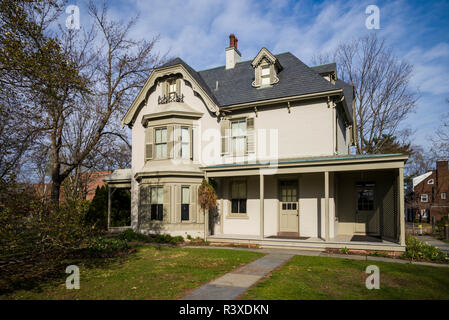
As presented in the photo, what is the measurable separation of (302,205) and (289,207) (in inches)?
27.0

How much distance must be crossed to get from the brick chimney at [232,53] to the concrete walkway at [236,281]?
43.7 feet

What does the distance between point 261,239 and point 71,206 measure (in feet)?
26.3

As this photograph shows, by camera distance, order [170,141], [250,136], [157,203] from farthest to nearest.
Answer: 1. [170,141]
2. [157,203]
3. [250,136]

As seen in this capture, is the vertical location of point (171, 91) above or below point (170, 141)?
above

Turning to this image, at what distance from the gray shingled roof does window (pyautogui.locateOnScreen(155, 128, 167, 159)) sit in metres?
3.27

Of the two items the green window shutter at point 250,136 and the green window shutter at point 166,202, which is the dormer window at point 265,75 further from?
the green window shutter at point 166,202

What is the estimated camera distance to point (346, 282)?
7984 mm

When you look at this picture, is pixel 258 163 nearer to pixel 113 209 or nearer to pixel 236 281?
pixel 236 281

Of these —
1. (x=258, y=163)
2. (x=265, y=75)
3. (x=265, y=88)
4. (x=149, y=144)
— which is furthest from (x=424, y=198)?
(x=149, y=144)

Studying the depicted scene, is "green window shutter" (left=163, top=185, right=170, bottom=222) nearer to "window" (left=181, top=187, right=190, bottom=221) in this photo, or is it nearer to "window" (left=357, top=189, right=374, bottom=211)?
"window" (left=181, top=187, right=190, bottom=221)

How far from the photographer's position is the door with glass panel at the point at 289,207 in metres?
15.0

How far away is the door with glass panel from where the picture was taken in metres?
15.0

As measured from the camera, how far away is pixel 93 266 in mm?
10320

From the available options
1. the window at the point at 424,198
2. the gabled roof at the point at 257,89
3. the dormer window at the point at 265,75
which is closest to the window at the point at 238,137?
the gabled roof at the point at 257,89
